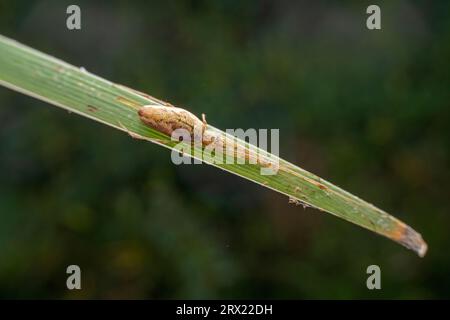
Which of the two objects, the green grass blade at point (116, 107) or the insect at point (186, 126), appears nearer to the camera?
the green grass blade at point (116, 107)

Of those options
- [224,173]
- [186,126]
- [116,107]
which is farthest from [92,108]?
[224,173]

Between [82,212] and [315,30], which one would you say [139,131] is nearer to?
[82,212]

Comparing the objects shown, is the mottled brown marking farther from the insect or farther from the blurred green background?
the blurred green background

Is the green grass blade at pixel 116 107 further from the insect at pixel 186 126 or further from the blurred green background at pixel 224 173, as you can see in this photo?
the blurred green background at pixel 224 173

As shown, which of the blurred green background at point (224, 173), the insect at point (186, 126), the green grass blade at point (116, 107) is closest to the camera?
the green grass blade at point (116, 107)

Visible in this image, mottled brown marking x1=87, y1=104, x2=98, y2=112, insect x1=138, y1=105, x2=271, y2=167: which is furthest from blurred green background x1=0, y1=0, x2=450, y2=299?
mottled brown marking x1=87, y1=104, x2=98, y2=112

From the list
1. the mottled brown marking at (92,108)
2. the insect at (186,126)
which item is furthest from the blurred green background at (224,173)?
the mottled brown marking at (92,108)

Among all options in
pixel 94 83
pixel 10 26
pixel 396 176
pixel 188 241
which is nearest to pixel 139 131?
pixel 94 83
